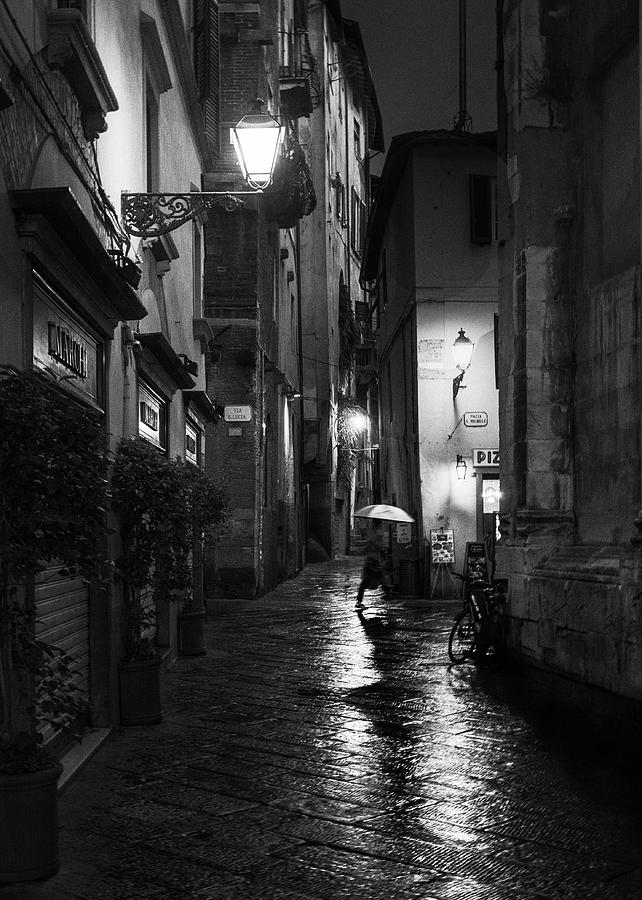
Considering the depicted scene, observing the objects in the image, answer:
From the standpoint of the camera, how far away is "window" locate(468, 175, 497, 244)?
21344mm

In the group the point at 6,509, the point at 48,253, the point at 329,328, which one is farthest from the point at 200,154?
the point at 329,328

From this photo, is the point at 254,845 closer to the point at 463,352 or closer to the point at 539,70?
the point at 539,70

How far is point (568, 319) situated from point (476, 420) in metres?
9.27

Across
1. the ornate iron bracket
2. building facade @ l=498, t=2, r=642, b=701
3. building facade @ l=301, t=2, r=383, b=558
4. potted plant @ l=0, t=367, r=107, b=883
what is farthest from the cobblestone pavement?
building facade @ l=301, t=2, r=383, b=558

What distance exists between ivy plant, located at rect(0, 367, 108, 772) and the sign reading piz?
1677 centimetres

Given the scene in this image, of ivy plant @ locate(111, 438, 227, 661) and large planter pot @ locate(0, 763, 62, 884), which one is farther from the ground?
ivy plant @ locate(111, 438, 227, 661)

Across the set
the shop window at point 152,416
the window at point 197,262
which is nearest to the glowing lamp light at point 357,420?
the window at point 197,262

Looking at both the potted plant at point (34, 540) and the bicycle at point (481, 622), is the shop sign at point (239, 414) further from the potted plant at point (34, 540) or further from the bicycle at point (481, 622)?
the potted plant at point (34, 540)

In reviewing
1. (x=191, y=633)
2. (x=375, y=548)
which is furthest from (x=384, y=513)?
(x=191, y=633)

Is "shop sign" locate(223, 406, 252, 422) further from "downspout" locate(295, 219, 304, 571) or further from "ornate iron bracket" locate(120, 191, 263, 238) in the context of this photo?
"ornate iron bracket" locate(120, 191, 263, 238)

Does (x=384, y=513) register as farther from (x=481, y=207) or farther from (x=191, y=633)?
(x=191, y=633)

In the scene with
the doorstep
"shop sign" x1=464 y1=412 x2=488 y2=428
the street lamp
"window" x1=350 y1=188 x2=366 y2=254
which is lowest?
the doorstep

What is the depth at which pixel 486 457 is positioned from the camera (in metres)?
21.0

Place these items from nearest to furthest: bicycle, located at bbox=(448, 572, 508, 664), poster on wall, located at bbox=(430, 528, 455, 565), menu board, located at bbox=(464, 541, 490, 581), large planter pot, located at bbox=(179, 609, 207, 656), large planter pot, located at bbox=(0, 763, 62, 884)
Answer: large planter pot, located at bbox=(0, 763, 62, 884) → bicycle, located at bbox=(448, 572, 508, 664) → large planter pot, located at bbox=(179, 609, 207, 656) → menu board, located at bbox=(464, 541, 490, 581) → poster on wall, located at bbox=(430, 528, 455, 565)
